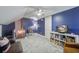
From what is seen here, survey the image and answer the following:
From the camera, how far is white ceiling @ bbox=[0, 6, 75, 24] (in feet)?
7.23

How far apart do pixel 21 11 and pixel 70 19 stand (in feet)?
3.74

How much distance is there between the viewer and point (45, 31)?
2.50 metres

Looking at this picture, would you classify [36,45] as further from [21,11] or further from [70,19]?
[70,19]

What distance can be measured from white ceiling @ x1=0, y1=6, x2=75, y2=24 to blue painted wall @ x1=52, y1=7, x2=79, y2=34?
109mm

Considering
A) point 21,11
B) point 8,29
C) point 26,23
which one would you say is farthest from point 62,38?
point 8,29

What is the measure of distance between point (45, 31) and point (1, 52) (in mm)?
1113

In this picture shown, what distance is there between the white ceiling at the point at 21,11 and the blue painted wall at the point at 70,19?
109mm

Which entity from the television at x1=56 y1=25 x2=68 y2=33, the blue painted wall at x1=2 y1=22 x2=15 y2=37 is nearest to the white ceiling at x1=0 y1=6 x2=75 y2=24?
the blue painted wall at x1=2 y1=22 x2=15 y2=37

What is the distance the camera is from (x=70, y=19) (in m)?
2.34

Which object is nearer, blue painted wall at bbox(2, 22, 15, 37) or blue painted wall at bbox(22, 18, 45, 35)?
blue painted wall at bbox(2, 22, 15, 37)

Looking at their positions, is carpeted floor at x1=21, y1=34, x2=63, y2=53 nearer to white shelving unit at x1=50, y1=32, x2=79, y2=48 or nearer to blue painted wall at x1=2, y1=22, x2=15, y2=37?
white shelving unit at x1=50, y1=32, x2=79, y2=48
